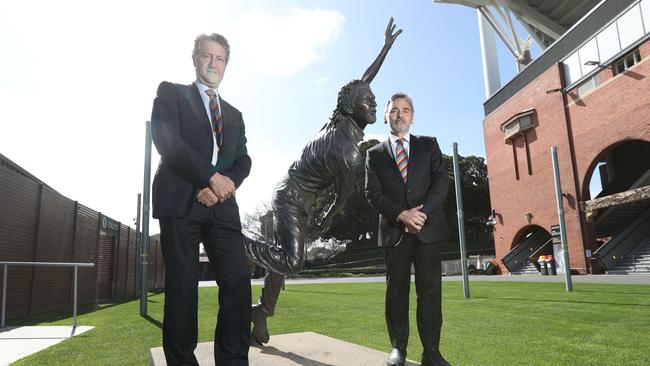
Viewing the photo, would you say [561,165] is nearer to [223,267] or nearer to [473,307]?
[473,307]

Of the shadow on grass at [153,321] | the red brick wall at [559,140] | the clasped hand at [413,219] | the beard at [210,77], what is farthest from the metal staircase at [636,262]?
the beard at [210,77]

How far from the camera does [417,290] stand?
11.0 ft

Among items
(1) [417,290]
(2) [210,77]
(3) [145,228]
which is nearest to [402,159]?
(1) [417,290]

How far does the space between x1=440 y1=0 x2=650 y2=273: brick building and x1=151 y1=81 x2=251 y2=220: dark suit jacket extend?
78.1 ft

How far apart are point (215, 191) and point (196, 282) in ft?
1.70

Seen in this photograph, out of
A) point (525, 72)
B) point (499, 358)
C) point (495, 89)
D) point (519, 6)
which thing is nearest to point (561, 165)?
point (525, 72)

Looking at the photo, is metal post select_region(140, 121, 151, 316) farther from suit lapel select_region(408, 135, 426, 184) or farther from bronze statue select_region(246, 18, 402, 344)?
suit lapel select_region(408, 135, 426, 184)

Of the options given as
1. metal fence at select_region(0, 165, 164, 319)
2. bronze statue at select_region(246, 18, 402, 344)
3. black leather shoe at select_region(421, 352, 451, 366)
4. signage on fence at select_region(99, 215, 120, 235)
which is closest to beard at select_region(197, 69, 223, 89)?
bronze statue at select_region(246, 18, 402, 344)

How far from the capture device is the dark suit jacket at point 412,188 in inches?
130

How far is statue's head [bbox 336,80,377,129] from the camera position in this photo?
153 inches

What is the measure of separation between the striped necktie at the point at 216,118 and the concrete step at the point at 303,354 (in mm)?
1834

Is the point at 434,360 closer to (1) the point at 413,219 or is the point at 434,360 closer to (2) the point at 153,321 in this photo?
(1) the point at 413,219

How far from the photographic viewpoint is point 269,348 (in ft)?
13.6

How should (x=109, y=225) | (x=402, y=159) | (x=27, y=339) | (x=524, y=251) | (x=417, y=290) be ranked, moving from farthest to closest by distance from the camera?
1. (x=524, y=251)
2. (x=109, y=225)
3. (x=27, y=339)
4. (x=402, y=159)
5. (x=417, y=290)
